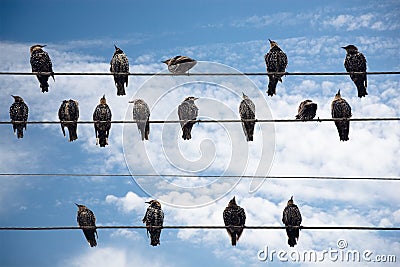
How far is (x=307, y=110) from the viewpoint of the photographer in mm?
11398

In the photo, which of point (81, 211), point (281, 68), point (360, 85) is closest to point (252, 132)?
point (281, 68)

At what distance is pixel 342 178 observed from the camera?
8.96m

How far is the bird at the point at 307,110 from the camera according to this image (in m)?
11.4

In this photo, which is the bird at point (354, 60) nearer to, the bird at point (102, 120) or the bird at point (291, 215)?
the bird at point (291, 215)

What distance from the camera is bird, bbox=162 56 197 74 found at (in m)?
11.8

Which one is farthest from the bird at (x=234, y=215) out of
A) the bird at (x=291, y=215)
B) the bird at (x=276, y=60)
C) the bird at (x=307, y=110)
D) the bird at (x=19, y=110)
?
the bird at (x=19, y=110)

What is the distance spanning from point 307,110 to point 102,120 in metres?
4.09

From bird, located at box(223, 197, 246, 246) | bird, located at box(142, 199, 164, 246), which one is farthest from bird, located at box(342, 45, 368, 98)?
bird, located at box(142, 199, 164, 246)

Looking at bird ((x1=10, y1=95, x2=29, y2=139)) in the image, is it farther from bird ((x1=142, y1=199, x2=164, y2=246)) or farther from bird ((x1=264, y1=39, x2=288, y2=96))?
bird ((x1=264, y1=39, x2=288, y2=96))

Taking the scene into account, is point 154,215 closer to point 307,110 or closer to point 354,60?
point 307,110

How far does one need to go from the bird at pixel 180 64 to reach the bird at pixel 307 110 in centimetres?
236

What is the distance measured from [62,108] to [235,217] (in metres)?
4.06

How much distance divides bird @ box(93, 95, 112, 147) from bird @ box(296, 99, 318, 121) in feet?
12.5

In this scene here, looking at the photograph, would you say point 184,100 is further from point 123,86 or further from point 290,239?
point 290,239
